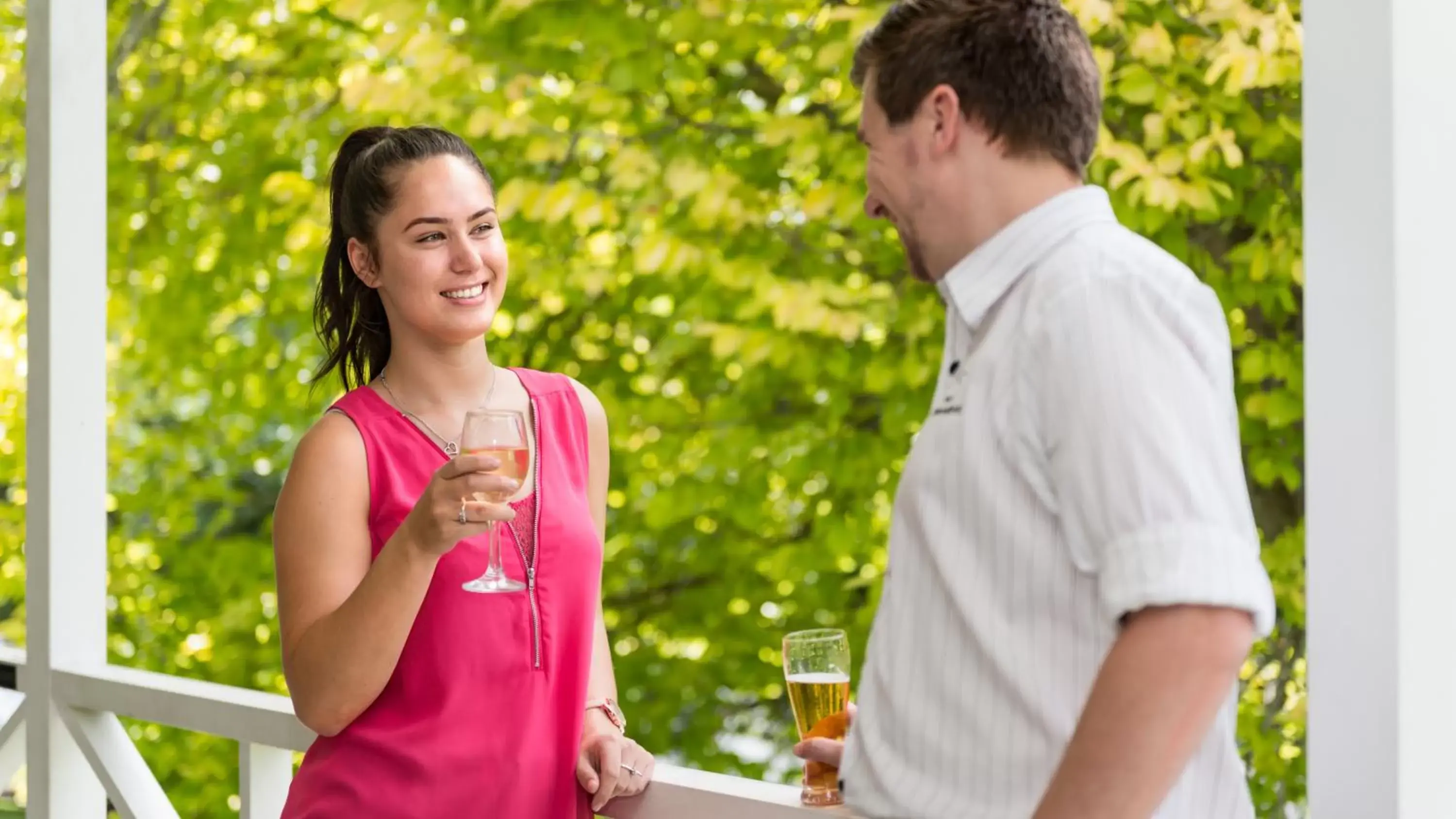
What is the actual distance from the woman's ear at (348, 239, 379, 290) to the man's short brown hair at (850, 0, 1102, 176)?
3.04 feet

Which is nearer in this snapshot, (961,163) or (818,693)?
(961,163)

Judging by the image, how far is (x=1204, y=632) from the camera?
1043mm

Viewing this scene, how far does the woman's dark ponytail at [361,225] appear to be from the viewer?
192cm

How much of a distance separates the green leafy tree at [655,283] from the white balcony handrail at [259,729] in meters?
1.91

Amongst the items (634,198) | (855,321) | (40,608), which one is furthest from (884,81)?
(634,198)

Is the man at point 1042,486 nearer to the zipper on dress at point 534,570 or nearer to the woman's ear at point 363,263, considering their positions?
the zipper on dress at point 534,570

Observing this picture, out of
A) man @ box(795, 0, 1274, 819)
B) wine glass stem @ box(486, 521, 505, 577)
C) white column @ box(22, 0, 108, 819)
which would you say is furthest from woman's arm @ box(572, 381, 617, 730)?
white column @ box(22, 0, 108, 819)

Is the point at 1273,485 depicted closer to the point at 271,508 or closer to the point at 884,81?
the point at 884,81

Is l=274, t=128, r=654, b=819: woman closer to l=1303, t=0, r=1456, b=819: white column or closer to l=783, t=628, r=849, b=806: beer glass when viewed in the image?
l=783, t=628, r=849, b=806: beer glass

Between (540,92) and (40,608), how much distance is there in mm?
2263

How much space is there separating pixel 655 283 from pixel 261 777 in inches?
97.3

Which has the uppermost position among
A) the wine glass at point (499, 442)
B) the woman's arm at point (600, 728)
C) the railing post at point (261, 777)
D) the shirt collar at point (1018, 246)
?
the shirt collar at point (1018, 246)

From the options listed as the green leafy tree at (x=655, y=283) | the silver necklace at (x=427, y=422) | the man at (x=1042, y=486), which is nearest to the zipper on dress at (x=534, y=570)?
the silver necklace at (x=427, y=422)

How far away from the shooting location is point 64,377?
2.88m
